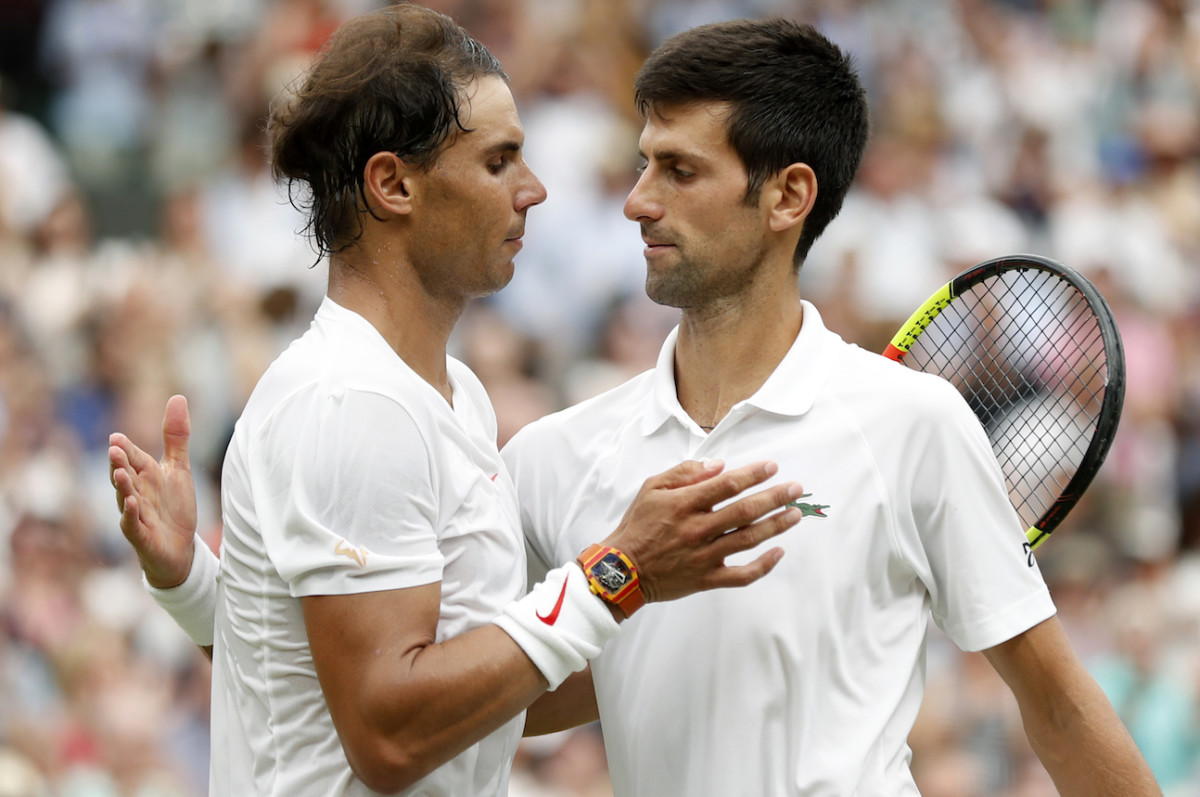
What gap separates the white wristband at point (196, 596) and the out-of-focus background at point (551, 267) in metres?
2.75

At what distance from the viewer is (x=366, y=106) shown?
2473 mm

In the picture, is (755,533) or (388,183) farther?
(388,183)

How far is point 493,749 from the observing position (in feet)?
8.21

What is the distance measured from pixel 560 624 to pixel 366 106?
916 mm

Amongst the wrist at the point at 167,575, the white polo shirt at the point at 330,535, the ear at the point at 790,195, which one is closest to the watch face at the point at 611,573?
the white polo shirt at the point at 330,535

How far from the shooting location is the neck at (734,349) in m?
2.75

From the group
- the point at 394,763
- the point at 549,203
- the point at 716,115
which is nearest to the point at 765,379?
the point at 716,115

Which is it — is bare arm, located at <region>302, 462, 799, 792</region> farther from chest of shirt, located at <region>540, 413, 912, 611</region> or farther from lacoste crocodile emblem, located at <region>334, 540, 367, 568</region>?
chest of shirt, located at <region>540, 413, 912, 611</region>

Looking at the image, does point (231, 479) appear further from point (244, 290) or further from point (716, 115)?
point (244, 290)

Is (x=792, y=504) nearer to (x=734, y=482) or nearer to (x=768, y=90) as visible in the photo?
(x=734, y=482)

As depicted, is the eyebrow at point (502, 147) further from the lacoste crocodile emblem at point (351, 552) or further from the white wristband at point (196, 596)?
the white wristband at point (196, 596)

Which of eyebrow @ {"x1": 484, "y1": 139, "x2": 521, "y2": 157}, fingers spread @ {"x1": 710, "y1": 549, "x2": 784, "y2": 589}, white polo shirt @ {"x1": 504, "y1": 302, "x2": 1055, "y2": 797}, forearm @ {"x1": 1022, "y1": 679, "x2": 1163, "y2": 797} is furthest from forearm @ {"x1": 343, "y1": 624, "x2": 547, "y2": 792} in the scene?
forearm @ {"x1": 1022, "y1": 679, "x2": 1163, "y2": 797}

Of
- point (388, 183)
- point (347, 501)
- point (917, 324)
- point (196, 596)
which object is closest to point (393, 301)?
point (388, 183)

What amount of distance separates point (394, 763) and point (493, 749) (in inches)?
12.9
